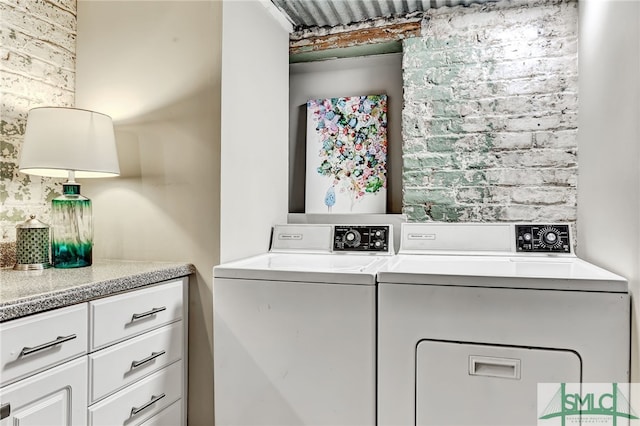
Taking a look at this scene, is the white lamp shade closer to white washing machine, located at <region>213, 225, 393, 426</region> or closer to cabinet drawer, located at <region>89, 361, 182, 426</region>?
white washing machine, located at <region>213, 225, 393, 426</region>

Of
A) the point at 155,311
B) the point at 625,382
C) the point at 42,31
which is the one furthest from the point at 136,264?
the point at 625,382

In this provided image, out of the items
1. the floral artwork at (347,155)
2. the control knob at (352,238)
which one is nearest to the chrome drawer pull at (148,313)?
the control knob at (352,238)

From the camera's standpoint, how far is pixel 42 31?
6.44ft

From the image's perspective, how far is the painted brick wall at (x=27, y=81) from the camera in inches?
71.4

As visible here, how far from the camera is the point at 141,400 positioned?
5.31 feet

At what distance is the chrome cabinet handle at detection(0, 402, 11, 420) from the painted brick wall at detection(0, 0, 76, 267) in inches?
34.3

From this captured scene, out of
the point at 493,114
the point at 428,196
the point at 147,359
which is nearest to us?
the point at 147,359

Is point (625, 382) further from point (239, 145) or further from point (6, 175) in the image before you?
point (6, 175)

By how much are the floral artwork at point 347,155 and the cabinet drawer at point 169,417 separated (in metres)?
1.29

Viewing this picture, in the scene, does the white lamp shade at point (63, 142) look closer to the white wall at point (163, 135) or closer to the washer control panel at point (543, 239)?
the white wall at point (163, 135)

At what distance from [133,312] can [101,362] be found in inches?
7.6

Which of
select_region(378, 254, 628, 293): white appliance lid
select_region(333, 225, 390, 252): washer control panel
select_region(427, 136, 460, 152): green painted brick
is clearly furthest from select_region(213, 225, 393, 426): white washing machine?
select_region(427, 136, 460, 152): green painted brick

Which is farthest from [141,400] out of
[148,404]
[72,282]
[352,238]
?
[352,238]

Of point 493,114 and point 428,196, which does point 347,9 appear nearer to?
point 493,114
